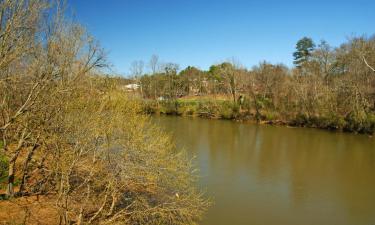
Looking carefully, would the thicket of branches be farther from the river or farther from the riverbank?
the riverbank

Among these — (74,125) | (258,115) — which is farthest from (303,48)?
(74,125)

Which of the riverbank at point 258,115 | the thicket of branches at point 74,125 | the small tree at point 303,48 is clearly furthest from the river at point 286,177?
the small tree at point 303,48

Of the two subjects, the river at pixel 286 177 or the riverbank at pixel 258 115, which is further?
the riverbank at pixel 258 115

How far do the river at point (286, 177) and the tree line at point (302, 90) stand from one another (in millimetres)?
2883

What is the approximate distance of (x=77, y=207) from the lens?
8297 mm

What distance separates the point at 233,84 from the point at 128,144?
3273 centimetres

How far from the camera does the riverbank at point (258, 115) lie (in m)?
26.7

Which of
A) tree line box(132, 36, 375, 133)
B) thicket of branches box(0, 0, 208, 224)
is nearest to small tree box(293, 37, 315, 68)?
tree line box(132, 36, 375, 133)

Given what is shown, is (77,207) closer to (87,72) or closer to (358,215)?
(87,72)

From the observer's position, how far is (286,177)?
14664 mm

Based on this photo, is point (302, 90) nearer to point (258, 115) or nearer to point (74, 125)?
point (258, 115)

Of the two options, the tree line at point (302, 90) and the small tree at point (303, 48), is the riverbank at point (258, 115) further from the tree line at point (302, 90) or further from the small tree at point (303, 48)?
the small tree at point (303, 48)

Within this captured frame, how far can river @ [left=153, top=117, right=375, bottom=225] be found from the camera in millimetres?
10422

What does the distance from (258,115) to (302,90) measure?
605 cm
